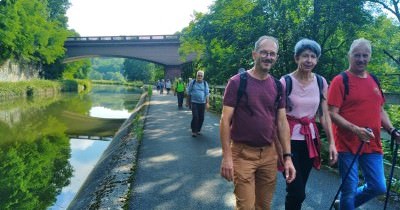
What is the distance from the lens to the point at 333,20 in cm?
1104

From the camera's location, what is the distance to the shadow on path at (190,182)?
4.52 meters

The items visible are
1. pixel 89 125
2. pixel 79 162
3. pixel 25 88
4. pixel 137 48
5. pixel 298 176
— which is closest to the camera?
pixel 298 176

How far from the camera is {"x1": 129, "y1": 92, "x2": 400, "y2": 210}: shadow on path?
452cm

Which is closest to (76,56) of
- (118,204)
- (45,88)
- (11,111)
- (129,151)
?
(45,88)

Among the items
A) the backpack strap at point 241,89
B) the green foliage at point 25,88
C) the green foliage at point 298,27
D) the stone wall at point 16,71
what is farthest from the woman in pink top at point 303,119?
the stone wall at point 16,71

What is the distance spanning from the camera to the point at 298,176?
3262 mm

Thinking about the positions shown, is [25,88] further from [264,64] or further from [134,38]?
[264,64]

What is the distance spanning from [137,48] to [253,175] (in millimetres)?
46872

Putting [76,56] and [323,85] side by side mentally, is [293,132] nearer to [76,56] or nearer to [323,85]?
[323,85]

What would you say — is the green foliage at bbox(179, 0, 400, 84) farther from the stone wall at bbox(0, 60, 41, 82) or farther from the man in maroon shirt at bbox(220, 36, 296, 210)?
the stone wall at bbox(0, 60, 41, 82)

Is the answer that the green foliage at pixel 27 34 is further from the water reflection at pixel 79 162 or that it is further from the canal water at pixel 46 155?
the water reflection at pixel 79 162

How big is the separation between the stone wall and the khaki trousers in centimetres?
3570

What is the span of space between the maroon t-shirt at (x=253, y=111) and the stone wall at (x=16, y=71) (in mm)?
35681

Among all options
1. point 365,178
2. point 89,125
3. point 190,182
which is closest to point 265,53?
point 365,178
